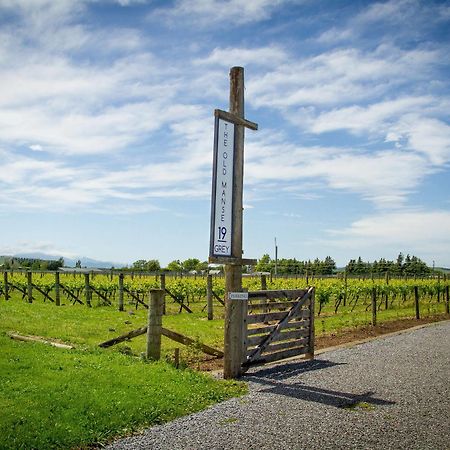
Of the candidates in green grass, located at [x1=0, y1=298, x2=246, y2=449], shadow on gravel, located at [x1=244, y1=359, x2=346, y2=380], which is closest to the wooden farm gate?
shadow on gravel, located at [x1=244, y1=359, x2=346, y2=380]

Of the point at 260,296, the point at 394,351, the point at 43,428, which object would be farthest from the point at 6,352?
the point at 394,351

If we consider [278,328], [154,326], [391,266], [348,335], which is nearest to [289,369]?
[278,328]

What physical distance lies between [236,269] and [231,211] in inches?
45.5

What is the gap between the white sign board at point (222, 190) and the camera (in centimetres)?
1020

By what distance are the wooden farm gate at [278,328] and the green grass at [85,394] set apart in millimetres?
1717

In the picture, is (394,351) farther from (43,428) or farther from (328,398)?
(43,428)

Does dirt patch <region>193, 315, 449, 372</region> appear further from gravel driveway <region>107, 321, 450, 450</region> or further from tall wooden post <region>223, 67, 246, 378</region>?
gravel driveway <region>107, 321, 450, 450</region>

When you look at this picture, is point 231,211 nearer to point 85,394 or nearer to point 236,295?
point 236,295

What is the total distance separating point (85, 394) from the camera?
7.48 metres

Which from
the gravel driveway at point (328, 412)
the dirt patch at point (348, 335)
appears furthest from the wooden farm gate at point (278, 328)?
the dirt patch at point (348, 335)

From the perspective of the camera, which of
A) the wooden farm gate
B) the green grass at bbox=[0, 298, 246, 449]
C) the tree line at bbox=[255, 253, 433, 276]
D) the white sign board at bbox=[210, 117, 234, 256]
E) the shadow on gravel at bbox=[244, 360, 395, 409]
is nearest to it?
the green grass at bbox=[0, 298, 246, 449]

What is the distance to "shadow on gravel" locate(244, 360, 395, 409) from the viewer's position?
322 inches

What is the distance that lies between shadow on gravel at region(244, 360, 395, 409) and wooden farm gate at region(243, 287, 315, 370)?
40 centimetres

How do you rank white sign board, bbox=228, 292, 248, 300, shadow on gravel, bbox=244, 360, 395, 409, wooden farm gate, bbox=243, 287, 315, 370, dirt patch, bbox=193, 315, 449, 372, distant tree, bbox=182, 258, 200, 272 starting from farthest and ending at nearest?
distant tree, bbox=182, 258, 200, 272, dirt patch, bbox=193, 315, 449, 372, wooden farm gate, bbox=243, 287, 315, 370, white sign board, bbox=228, 292, 248, 300, shadow on gravel, bbox=244, 360, 395, 409
